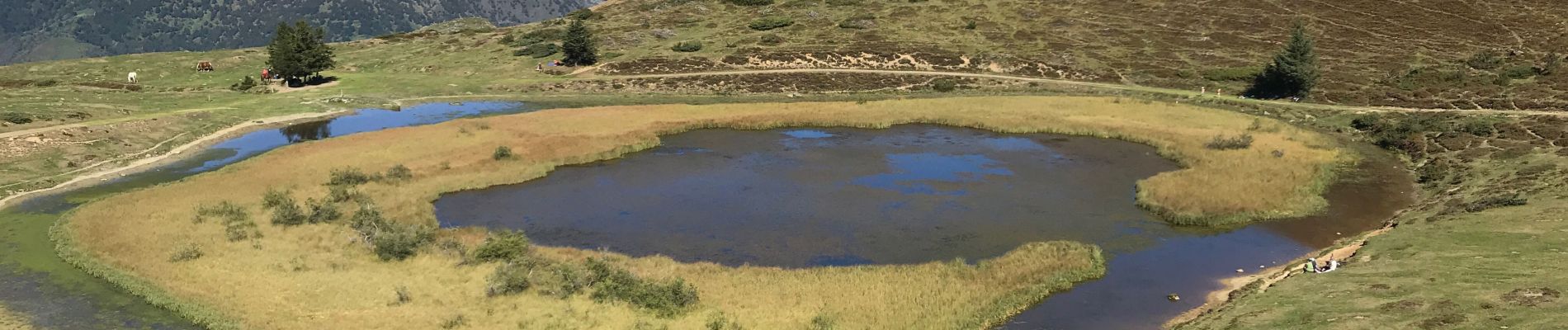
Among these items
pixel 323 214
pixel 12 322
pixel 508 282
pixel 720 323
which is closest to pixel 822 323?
pixel 720 323

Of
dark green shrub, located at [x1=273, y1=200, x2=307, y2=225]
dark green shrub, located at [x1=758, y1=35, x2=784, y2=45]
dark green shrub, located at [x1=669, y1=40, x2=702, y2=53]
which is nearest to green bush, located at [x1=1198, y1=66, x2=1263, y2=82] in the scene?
dark green shrub, located at [x1=758, y1=35, x2=784, y2=45]

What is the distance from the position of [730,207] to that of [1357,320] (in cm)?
3048

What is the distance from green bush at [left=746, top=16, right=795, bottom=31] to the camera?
14212 centimetres

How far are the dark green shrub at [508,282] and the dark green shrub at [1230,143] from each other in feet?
162

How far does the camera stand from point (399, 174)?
54.8 m

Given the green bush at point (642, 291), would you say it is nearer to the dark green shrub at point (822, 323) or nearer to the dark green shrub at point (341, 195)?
the dark green shrub at point (822, 323)

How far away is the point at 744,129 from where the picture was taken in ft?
246

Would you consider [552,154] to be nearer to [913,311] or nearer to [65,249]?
[65,249]

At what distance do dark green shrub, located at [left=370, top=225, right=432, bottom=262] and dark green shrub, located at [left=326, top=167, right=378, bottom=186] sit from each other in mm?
15030

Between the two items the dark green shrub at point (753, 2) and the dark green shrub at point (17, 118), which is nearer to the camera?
the dark green shrub at point (17, 118)

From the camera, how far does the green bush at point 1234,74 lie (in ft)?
330

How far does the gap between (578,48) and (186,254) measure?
8663cm

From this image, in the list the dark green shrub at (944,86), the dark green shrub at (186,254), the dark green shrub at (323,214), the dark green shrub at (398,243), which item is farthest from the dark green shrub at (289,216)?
the dark green shrub at (944,86)

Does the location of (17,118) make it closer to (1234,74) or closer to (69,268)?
(69,268)
